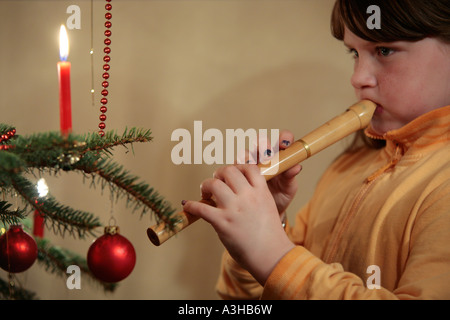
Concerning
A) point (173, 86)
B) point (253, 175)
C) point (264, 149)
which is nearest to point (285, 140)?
point (264, 149)

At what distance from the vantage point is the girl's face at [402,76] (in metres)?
0.68

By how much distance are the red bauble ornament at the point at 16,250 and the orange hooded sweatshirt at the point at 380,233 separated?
1.05 feet

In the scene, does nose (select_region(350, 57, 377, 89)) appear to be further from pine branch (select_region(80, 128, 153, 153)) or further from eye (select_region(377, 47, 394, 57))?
pine branch (select_region(80, 128, 153, 153))

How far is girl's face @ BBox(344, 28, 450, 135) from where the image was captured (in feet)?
2.23

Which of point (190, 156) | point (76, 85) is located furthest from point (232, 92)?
point (76, 85)

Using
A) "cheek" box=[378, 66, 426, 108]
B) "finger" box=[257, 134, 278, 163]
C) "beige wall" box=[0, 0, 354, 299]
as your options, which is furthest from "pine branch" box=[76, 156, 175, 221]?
"beige wall" box=[0, 0, 354, 299]

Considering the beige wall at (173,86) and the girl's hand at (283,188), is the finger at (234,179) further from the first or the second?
the beige wall at (173,86)

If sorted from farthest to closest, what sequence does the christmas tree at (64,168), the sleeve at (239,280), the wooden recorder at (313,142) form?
the sleeve at (239,280) < the wooden recorder at (313,142) < the christmas tree at (64,168)

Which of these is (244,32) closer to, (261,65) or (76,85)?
(261,65)

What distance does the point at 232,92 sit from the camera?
106 cm

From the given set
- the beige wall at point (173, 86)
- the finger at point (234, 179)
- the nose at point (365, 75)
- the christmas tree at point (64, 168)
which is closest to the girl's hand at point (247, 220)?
the finger at point (234, 179)

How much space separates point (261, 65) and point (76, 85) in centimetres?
43

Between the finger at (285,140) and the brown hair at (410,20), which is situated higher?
the brown hair at (410,20)

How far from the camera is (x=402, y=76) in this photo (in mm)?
685
